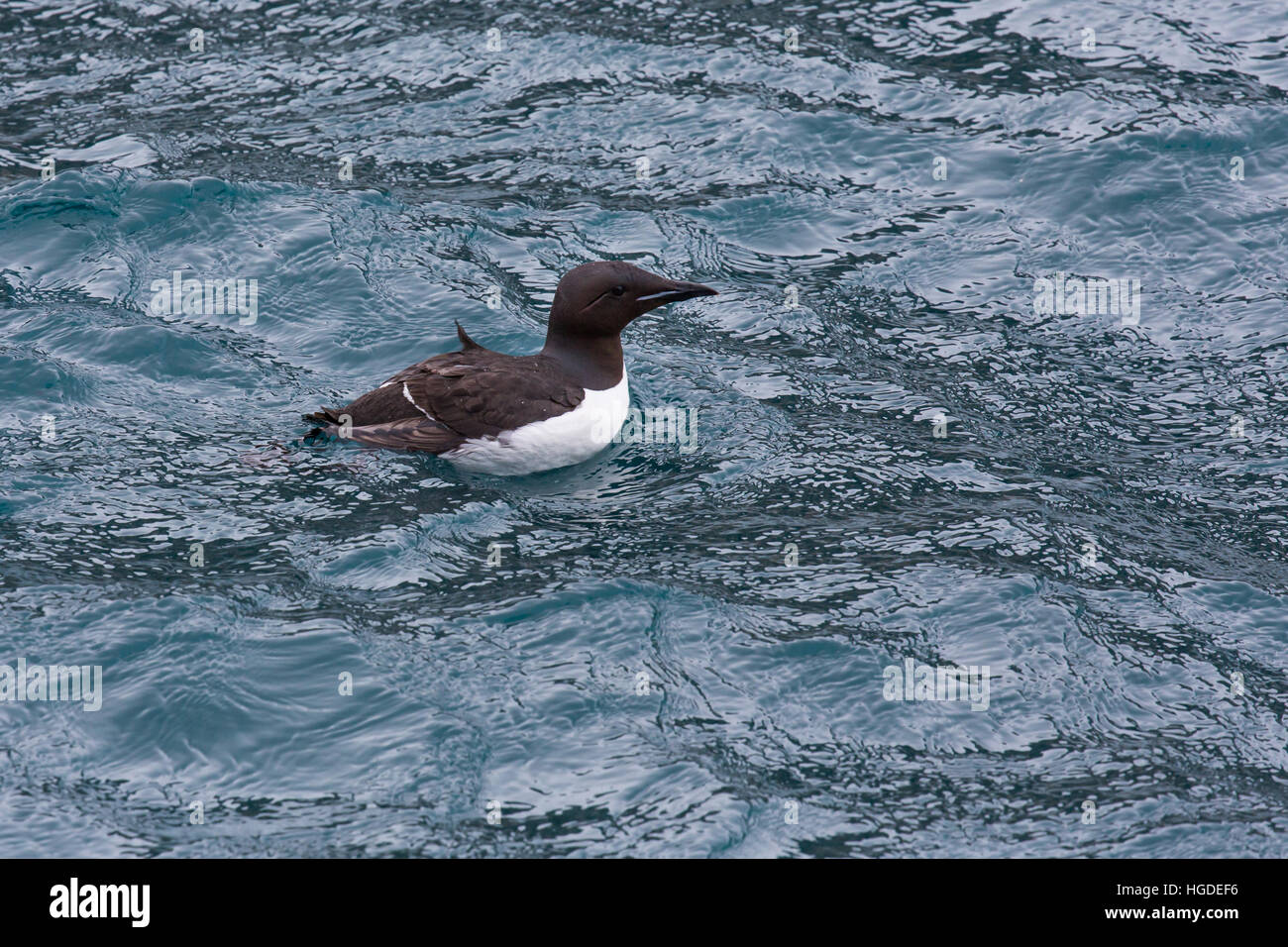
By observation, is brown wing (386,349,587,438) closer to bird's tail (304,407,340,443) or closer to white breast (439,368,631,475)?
white breast (439,368,631,475)

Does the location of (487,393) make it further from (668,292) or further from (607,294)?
(668,292)

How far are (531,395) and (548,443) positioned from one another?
0.96 feet

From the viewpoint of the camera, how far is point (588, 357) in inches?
337

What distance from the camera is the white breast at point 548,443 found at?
8.21 meters

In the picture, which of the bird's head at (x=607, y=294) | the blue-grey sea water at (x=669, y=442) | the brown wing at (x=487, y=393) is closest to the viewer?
the blue-grey sea water at (x=669, y=442)

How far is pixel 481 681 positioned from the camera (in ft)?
22.0

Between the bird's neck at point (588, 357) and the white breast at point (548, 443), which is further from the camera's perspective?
the bird's neck at point (588, 357)

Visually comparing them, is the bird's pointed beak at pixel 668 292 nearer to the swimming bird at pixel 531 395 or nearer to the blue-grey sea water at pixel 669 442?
the swimming bird at pixel 531 395

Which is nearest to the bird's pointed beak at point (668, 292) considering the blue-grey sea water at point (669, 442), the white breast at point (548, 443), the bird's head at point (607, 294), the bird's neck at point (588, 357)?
the bird's head at point (607, 294)

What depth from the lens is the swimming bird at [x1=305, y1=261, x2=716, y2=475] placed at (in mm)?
8203

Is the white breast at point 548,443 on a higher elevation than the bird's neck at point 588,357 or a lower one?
lower

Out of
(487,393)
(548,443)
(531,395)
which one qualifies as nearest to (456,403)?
(487,393)

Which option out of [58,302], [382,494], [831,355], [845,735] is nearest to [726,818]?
[845,735]

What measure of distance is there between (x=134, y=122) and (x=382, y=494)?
574 centimetres
